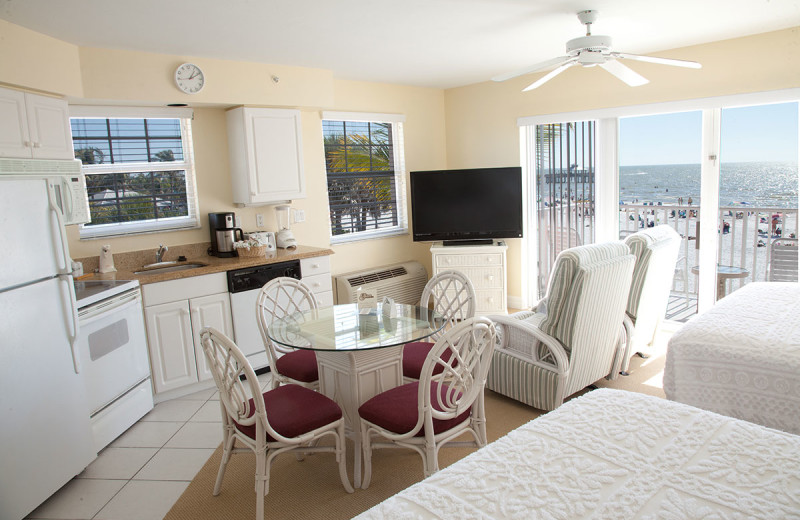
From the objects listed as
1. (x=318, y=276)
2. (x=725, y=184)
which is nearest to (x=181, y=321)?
(x=318, y=276)

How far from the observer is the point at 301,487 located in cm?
273

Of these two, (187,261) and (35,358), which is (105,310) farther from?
(187,261)

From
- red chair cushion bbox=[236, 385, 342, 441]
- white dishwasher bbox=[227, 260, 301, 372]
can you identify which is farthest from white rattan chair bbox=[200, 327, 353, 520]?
white dishwasher bbox=[227, 260, 301, 372]

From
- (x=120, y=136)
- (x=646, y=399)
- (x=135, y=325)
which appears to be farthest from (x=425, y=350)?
(x=120, y=136)

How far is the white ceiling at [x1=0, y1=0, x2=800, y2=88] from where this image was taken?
2.91 metres

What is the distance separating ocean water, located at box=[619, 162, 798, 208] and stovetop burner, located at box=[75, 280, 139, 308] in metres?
4.25

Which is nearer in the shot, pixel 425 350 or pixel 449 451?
pixel 449 451

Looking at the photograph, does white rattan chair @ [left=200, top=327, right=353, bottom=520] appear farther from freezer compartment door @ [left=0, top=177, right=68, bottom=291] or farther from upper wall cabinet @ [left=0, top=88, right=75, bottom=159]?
upper wall cabinet @ [left=0, top=88, right=75, bottom=159]

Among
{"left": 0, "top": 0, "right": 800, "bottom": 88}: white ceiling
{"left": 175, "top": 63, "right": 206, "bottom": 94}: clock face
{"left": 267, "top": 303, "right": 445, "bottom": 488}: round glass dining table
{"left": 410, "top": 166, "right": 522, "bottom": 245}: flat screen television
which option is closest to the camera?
{"left": 267, "top": 303, "right": 445, "bottom": 488}: round glass dining table

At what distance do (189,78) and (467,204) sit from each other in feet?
9.13

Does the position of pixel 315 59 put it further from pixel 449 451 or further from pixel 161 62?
pixel 449 451

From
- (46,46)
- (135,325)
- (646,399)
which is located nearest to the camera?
(646,399)

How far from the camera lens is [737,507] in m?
1.28

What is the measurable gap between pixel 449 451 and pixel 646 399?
55.1 inches
